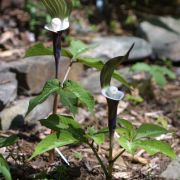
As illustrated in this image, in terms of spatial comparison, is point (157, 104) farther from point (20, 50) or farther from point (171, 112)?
point (20, 50)

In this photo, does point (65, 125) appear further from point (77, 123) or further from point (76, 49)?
point (76, 49)

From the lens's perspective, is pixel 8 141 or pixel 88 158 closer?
pixel 8 141

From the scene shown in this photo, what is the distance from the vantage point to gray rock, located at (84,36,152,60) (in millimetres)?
4133

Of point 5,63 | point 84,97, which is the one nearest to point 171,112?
point 5,63

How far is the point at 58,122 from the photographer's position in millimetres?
2119

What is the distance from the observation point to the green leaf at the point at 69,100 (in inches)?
82.4

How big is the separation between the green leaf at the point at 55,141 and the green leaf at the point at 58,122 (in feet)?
0.18

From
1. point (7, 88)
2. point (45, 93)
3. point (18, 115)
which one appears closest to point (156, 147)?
point (45, 93)

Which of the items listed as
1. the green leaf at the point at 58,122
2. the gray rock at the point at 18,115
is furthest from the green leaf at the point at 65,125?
the gray rock at the point at 18,115

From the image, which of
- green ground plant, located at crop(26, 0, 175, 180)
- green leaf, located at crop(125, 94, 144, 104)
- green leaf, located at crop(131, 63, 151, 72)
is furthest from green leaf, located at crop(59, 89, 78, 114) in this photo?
green leaf, located at crop(131, 63, 151, 72)

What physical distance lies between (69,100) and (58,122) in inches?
4.4

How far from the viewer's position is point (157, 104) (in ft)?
12.0

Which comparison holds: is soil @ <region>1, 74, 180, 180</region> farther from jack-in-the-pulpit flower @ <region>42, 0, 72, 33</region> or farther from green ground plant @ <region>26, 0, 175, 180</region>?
jack-in-the-pulpit flower @ <region>42, 0, 72, 33</region>

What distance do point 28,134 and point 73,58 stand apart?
2.39 ft
